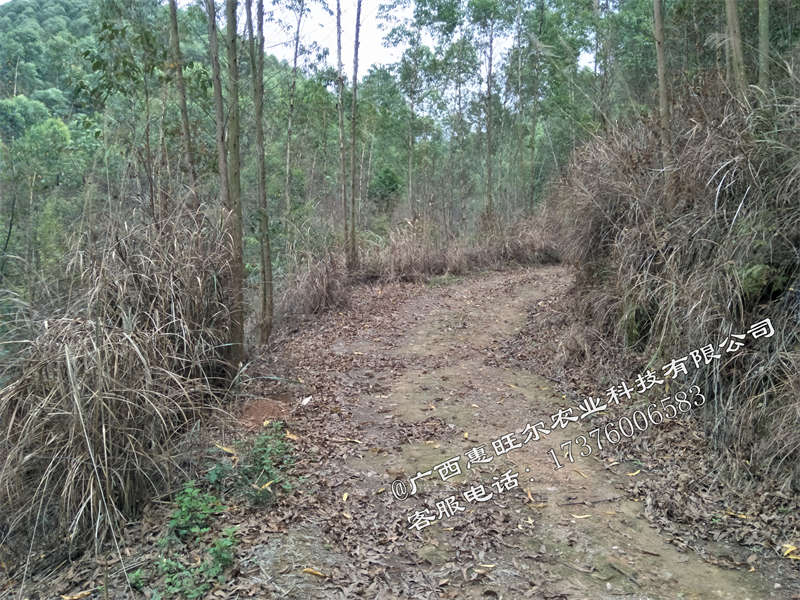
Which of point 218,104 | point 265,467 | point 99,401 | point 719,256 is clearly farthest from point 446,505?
point 218,104

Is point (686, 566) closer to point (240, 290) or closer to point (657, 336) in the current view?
point (657, 336)

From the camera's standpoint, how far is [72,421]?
2.98 metres

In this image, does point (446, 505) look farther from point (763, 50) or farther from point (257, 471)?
point (763, 50)

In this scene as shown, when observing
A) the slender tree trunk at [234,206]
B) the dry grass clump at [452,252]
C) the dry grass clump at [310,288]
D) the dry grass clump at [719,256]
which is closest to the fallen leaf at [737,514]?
the dry grass clump at [719,256]

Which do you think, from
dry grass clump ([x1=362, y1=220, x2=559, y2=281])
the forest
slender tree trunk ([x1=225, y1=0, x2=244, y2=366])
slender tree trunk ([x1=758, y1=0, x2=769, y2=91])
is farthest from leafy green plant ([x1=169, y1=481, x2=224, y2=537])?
dry grass clump ([x1=362, y1=220, x2=559, y2=281])

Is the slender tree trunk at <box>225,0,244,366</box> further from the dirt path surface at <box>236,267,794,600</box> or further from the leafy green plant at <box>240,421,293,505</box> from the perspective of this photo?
the leafy green plant at <box>240,421,293,505</box>

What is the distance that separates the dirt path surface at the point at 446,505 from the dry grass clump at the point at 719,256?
3.03 feet

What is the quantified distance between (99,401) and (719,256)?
4.49 m

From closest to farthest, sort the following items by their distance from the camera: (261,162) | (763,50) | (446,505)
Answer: (446,505) < (763,50) < (261,162)

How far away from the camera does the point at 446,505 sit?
351 centimetres

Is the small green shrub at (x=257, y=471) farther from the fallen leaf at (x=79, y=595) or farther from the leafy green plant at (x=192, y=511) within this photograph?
the fallen leaf at (x=79, y=595)

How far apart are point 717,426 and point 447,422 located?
2054 mm

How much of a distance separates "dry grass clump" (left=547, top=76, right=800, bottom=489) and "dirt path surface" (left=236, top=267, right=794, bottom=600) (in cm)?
92

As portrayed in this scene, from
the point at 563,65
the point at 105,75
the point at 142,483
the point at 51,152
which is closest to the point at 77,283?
the point at 142,483
